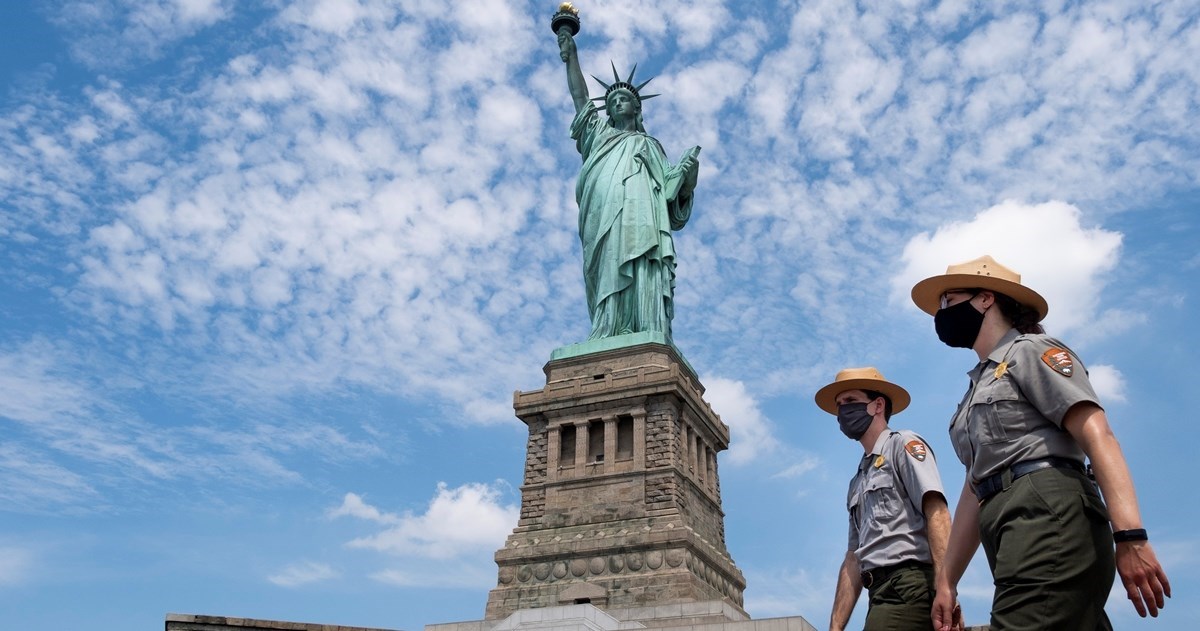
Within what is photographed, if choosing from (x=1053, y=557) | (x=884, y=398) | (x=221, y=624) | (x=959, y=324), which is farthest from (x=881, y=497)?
(x=221, y=624)

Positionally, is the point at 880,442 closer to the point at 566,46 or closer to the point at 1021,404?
the point at 1021,404

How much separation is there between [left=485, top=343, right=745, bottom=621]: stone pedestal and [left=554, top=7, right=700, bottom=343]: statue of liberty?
195 cm

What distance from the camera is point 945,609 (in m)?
4.78

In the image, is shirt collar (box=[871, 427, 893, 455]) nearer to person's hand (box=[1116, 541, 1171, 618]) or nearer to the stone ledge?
person's hand (box=[1116, 541, 1171, 618])

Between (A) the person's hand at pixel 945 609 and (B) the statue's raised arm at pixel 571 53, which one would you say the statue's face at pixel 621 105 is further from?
(A) the person's hand at pixel 945 609

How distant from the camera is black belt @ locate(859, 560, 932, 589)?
5638 millimetres

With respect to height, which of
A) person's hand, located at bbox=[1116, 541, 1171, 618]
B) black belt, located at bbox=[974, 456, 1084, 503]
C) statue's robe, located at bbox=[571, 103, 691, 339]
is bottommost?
person's hand, located at bbox=[1116, 541, 1171, 618]

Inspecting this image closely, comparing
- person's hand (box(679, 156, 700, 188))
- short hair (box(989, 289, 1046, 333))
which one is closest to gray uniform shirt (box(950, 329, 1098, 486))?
short hair (box(989, 289, 1046, 333))

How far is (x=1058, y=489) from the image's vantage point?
3959 millimetres

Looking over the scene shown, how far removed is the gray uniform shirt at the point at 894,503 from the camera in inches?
224

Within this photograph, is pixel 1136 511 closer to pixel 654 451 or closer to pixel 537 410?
pixel 654 451

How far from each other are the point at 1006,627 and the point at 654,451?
24654 millimetres

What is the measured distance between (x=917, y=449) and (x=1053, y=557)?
6.71 feet

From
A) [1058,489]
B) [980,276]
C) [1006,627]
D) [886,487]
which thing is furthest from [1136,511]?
[886,487]
